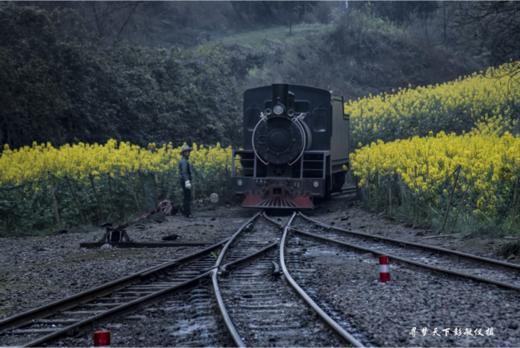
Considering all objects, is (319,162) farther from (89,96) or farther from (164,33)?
(164,33)

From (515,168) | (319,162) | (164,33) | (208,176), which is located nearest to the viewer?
(515,168)

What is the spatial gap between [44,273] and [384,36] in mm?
43228

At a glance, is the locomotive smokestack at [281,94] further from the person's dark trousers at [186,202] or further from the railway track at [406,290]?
the railway track at [406,290]

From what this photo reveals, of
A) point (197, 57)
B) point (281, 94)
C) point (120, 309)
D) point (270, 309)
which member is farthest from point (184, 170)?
point (197, 57)

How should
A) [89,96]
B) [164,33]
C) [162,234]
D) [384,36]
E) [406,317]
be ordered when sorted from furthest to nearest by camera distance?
[164,33] < [384,36] < [89,96] < [162,234] < [406,317]

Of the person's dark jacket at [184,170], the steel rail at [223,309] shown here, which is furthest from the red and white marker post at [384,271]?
the person's dark jacket at [184,170]

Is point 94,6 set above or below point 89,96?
above

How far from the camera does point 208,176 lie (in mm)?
24859

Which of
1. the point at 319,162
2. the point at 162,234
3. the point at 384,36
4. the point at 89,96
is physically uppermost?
the point at 384,36

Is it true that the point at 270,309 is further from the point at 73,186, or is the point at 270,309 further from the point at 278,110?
the point at 278,110

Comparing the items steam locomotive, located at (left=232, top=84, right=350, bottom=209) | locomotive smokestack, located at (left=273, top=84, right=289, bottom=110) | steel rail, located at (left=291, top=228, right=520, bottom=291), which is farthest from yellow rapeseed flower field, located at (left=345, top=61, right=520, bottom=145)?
Answer: steel rail, located at (left=291, top=228, right=520, bottom=291)

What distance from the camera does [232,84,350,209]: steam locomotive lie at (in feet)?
69.4

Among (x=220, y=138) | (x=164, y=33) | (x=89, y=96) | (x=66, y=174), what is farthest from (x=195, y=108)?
(x=164, y=33)

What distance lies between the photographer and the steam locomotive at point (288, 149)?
21.2 meters
